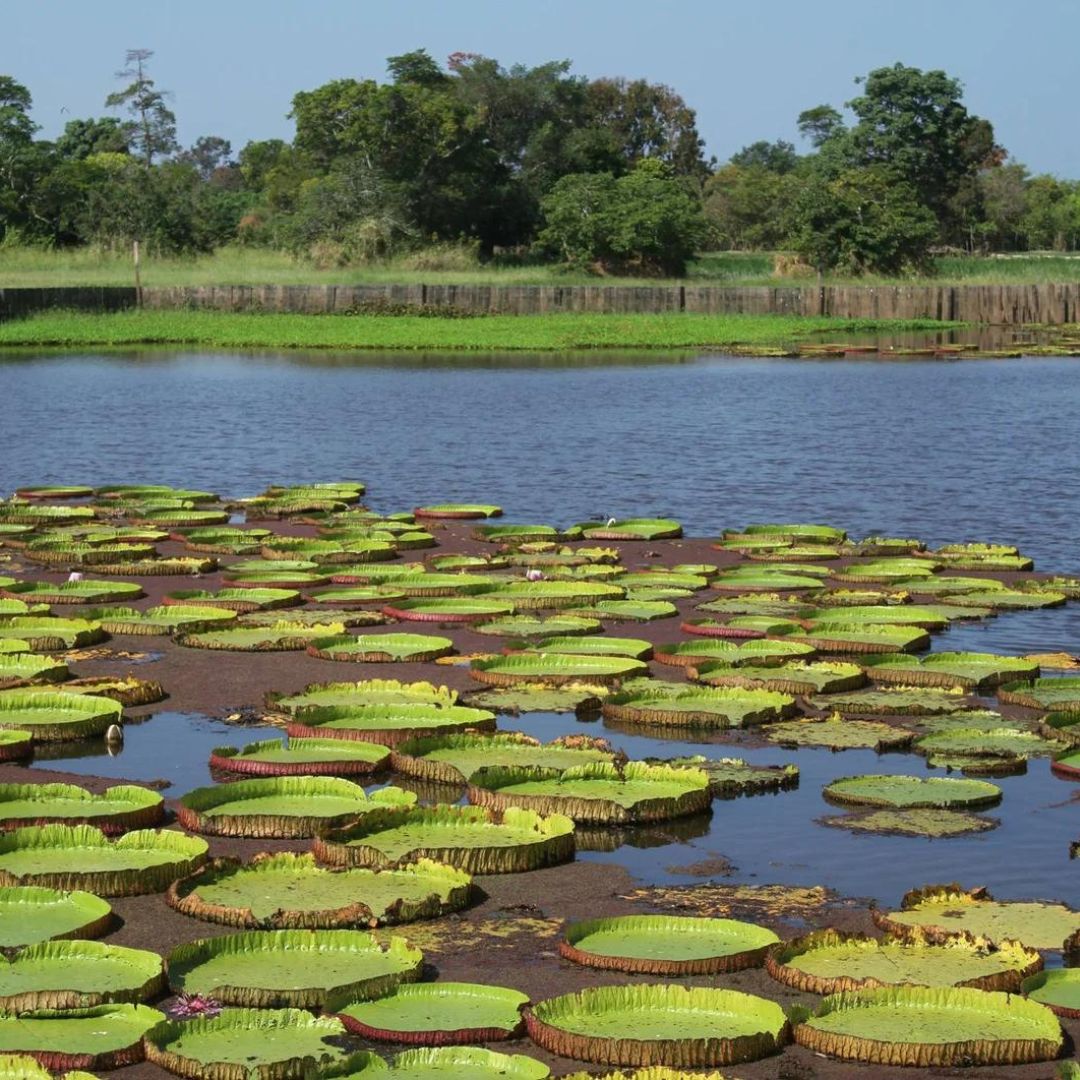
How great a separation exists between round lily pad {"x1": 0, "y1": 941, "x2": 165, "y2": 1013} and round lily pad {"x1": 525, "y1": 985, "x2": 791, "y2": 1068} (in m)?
1.06

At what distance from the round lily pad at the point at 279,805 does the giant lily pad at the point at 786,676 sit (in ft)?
7.82

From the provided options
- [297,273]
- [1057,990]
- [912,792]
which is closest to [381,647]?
[912,792]

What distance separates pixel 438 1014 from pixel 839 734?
3.61 metres

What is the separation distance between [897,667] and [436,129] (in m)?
50.4

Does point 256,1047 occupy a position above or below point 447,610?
below

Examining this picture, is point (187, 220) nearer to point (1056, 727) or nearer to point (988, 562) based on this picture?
point (988, 562)

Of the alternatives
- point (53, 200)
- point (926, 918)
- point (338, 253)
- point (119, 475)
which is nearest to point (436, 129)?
point (338, 253)

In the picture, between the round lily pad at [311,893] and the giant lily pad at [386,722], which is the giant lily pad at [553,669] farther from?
the round lily pad at [311,893]

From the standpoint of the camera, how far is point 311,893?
603 centimetres

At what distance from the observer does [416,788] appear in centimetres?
759

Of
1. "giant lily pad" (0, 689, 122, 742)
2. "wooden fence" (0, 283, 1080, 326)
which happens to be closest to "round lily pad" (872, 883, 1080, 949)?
"giant lily pad" (0, 689, 122, 742)

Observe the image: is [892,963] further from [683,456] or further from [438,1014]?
[683,456]

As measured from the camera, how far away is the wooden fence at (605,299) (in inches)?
1879

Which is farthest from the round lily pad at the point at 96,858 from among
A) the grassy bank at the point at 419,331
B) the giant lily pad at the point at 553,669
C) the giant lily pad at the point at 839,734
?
the grassy bank at the point at 419,331
